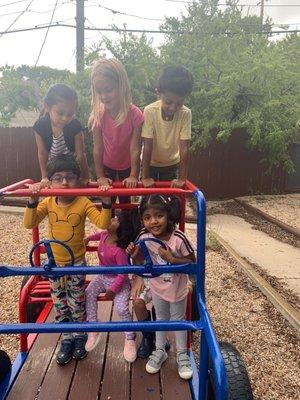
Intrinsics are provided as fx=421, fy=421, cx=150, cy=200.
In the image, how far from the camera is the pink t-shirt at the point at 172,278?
2.26 metres

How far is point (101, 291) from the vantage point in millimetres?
2578

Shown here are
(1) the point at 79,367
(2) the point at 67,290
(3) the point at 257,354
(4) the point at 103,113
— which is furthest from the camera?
(3) the point at 257,354

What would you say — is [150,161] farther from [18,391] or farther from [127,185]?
[18,391]

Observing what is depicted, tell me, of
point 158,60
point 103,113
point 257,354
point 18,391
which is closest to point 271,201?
point 158,60

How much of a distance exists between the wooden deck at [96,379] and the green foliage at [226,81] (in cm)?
717

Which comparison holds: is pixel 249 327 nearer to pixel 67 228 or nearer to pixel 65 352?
pixel 65 352

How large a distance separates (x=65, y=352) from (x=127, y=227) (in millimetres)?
847

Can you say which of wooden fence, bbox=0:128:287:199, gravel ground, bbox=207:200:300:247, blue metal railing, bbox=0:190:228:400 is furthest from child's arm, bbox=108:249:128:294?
wooden fence, bbox=0:128:287:199

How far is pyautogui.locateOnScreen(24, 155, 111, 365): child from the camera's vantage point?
2346 mm

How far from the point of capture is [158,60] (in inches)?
408

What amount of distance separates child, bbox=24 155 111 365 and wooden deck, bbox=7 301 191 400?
95 mm

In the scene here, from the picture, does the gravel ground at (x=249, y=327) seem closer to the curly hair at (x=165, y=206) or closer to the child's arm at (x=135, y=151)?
Answer: the curly hair at (x=165, y=206)

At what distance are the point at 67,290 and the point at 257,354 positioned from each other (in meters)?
1.51

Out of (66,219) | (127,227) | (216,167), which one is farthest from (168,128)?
(216,167)
